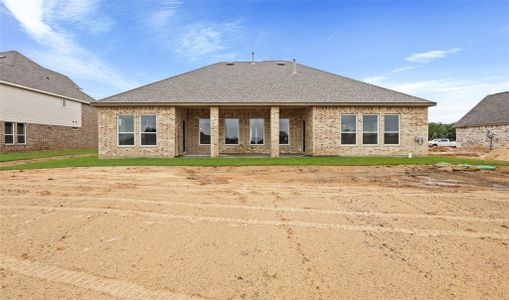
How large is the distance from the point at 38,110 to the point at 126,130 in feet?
39.9

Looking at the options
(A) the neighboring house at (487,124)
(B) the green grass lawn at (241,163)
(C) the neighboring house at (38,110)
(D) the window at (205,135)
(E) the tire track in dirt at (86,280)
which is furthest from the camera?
(A) the neighboring house at (487,124)

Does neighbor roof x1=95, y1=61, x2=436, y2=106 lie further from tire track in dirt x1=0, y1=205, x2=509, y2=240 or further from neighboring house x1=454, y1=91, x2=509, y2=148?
neighboring house x1=454, y1=91, x2=509, y2=148

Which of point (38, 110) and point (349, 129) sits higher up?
point (38, 110)

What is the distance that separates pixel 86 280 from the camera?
2615 millimetres

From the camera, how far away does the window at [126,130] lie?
1571 cm

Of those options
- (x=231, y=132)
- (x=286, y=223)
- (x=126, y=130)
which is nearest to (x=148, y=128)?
(x=126, y=130)

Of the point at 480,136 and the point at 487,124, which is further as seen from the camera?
the point at 480,136

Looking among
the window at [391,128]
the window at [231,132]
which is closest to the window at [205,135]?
the window at [231,132]

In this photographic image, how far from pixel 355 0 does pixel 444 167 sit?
9602 mm

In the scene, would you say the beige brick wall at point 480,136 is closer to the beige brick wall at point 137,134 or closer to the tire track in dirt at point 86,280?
the beige brick wall at point 137,134

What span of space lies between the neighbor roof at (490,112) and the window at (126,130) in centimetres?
3012

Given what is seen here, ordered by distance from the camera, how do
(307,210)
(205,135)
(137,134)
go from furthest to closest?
(205,135), (137,134), (307,210)

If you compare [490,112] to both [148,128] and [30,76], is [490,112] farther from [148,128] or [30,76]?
[30,76]

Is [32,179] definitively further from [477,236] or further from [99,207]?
[477,236]
